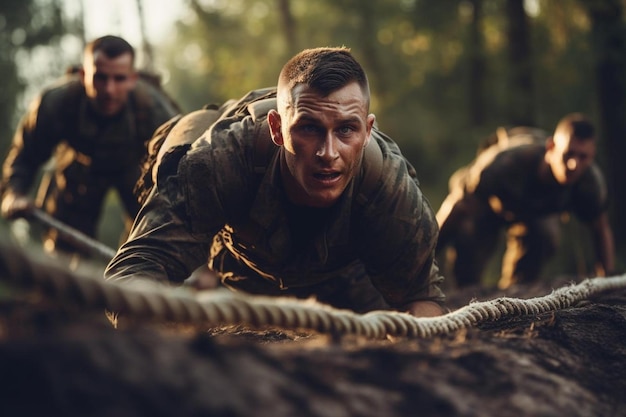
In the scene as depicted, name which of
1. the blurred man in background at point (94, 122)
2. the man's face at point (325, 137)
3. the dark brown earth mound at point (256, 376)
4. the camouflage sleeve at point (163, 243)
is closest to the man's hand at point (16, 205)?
the blurred man in background at point (94, 122)

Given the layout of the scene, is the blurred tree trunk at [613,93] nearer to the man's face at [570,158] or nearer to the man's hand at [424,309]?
the man's face at [570,158]

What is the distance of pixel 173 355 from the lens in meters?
1.61

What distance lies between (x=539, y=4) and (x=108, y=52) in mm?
8250

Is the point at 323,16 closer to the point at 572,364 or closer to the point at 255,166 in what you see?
the point at 255,166

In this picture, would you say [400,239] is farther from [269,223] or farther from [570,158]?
[570,158]

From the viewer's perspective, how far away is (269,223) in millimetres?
3564

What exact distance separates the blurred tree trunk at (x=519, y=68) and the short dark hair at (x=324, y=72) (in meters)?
9.39

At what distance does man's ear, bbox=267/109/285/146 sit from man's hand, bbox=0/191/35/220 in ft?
12.0

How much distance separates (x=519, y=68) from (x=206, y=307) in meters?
11.6

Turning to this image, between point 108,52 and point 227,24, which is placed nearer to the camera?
point 108,52

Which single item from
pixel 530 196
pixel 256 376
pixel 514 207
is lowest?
pixel 514 207

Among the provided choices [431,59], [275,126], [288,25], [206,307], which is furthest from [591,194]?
[288,25]

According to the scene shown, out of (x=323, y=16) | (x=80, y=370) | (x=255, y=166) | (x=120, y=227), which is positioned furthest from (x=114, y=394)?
(x=120, y=227)

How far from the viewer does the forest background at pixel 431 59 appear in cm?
1254
